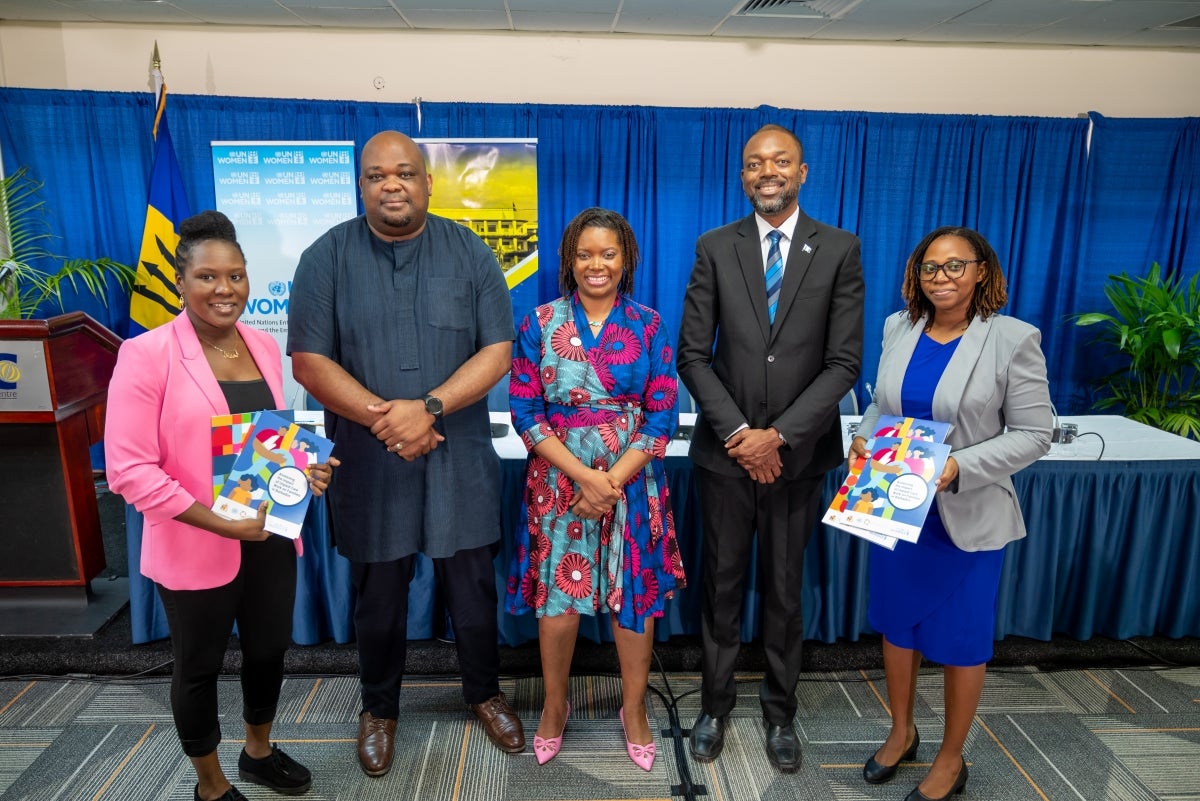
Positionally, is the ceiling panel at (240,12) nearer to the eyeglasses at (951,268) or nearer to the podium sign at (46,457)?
the podium sign at (46,457)

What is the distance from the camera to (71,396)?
295 cm

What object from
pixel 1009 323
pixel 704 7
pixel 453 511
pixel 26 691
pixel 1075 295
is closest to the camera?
pixel 1009 323

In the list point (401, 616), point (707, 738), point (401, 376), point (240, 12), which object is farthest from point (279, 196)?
point (707, 738)

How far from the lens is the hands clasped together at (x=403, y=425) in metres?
1.86

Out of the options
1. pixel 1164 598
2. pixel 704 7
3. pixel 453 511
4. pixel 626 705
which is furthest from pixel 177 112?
pixel 1164 598

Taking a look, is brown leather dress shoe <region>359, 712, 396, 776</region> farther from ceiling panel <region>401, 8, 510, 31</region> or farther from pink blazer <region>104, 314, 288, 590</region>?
ceiling panel <region>401, 8, 510, 31</region>

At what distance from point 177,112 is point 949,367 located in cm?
483

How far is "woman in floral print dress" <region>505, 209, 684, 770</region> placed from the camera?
6.59 ft

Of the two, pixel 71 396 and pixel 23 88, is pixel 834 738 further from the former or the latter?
pixel 23 88

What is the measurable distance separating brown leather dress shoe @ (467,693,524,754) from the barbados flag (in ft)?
11.0

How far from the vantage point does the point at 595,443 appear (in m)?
2.04

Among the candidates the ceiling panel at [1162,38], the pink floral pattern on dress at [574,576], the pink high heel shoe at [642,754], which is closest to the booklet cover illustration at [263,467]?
the pink floral pattern on dress at [574,576]

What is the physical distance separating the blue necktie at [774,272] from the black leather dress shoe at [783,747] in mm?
1254

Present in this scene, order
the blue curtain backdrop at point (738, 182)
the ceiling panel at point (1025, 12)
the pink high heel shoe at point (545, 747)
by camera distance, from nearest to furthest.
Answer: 1. the pink high heel shoe at point (545, 747)
2. the ceiling panel at point (1025, 12)
3. the blue curtain backdrop at point (738, 182)
